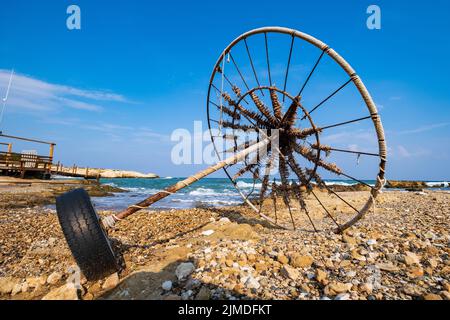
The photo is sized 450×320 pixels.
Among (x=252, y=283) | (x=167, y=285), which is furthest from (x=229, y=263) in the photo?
(x=167, y=285)

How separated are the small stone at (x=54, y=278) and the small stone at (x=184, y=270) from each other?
190 centimetres

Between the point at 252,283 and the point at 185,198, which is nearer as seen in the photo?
the point at 252,283

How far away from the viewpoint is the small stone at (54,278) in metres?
3.42

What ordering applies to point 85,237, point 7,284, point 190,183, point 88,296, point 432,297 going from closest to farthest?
point 432,297 → point 88,296 → point 85,237 → point 7,284 → point 190,183

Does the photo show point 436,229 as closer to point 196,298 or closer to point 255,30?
point 196,298

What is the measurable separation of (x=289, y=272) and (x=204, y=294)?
43.8 inches

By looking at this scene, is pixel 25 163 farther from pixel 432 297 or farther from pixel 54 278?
pixel 432 297

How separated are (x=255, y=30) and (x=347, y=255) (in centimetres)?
492

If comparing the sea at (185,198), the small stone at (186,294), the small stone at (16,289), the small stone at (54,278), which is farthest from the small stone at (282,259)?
the small stone at (16,289)

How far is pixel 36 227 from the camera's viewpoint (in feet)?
21.0

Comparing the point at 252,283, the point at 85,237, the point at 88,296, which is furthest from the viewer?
the point at 85,237

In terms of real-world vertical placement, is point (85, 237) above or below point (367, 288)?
above

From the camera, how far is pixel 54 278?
3.45 m
